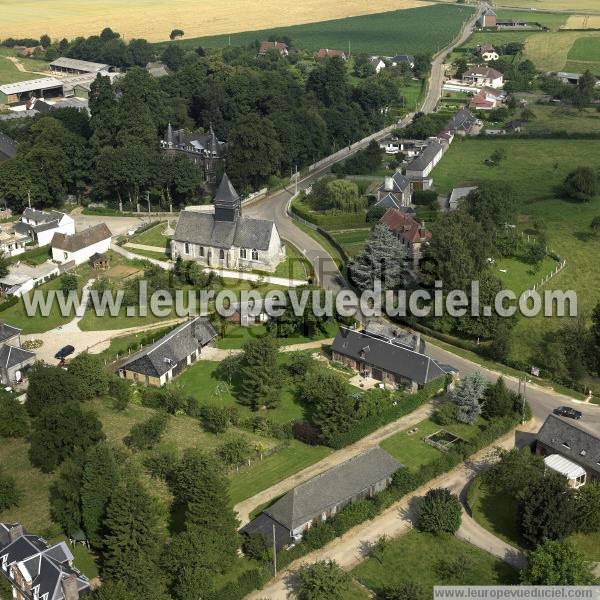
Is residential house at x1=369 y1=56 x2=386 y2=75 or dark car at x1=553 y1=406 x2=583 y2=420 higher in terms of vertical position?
residential house at x1=369 y1=56 x2=386 y2=75

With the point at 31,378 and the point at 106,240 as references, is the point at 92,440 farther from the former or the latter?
the point at 106,240

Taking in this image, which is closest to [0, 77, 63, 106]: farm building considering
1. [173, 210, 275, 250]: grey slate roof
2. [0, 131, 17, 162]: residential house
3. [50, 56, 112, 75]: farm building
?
[50, 56, 112, 75]: farm building

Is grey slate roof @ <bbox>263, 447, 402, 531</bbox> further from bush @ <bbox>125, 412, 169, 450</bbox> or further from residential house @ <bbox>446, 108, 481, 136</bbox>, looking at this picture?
residential house @ <bbox>446, 108, 481, 136</bbox>

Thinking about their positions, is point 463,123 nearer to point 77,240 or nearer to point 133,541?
point 77,240

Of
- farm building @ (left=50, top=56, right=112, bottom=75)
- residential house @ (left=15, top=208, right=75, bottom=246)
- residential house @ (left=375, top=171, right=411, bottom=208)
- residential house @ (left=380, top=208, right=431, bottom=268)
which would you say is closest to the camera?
residential house @ (left=380, top=208, right=431, bottom=268)

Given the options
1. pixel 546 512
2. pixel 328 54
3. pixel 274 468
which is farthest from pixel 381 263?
pixel 328 54

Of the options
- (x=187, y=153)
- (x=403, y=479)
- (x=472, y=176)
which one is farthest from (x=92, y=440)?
(x=472, y=176)

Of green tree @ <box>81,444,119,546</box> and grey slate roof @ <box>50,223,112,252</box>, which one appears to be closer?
green tree @ <box>81,444,119,546</box>
